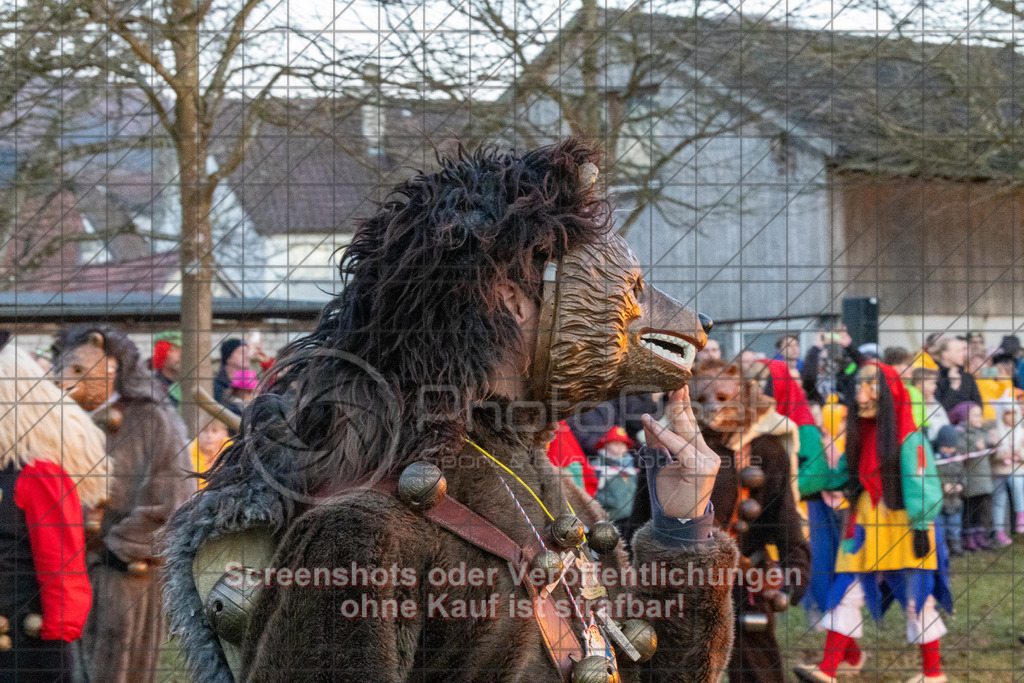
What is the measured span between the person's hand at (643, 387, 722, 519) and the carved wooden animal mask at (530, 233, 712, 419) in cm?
14

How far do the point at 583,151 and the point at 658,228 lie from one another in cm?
465

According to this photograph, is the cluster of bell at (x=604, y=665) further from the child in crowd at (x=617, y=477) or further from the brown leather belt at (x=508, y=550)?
the child in crowd at (x=617, y=477)

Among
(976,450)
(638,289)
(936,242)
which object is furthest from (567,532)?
(936,242)

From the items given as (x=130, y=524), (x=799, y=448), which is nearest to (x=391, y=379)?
(x=130, y=524)

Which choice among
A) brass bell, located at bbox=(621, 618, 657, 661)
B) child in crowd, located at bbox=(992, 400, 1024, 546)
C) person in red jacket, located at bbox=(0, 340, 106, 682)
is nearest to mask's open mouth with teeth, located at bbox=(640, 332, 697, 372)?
brass bell, located at bbox=(621, 618, 657, 661)

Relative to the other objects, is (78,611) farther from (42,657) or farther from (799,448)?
(799,448)

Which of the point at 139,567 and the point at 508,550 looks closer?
the point at 508,550

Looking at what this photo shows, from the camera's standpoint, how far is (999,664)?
4.79m

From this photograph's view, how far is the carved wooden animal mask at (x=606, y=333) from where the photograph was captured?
5.30ft

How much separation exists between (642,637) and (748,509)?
182 centimetres

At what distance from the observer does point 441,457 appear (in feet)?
4.99

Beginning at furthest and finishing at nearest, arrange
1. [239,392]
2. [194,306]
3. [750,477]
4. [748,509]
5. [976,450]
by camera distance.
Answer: [976,450] < [239,392] < [194,306] < [748,509] < [750,477]

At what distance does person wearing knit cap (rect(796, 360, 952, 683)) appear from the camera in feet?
13.5

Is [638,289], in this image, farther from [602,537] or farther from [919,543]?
[919,543]
